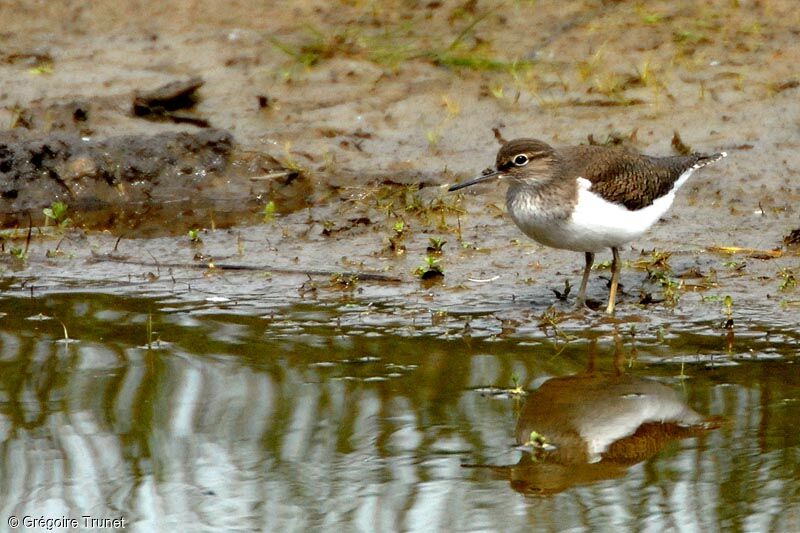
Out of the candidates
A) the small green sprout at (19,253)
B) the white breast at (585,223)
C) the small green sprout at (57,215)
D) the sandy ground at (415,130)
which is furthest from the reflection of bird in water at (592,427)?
the small green sprout at (57,215)

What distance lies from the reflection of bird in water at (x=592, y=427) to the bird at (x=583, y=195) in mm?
1083

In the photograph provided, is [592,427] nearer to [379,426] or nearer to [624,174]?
[379,426]

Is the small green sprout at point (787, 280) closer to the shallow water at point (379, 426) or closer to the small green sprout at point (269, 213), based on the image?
the shallow water at point (379, 426)

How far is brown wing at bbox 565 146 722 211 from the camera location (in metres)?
7.72

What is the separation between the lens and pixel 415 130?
10.8 metres

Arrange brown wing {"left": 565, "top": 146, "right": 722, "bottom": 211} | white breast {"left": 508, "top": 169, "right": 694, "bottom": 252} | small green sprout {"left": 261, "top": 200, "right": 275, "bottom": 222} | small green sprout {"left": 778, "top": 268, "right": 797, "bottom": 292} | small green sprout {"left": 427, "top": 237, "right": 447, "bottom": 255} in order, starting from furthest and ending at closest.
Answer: small green sprout {"left": 261, "top": 200, "right": 275, "bottom": 222}
small green sprout {"left": 427, "top": 237, "right": 447, "bottom": 255}
small green sprout {"left": 778, "top": 268, "right": 797, "bottom": 292}
brown wing {"left": 565, "top": 146, "right": 722, "bottom": 211}
white breast {"left": 508, "top": 169, "right": 694, "bottom": 252}

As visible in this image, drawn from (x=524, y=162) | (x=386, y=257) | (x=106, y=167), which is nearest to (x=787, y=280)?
(x=524, y=162)

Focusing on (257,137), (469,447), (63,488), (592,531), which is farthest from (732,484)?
(257,137)

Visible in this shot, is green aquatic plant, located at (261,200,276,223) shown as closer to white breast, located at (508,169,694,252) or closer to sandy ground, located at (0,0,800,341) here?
sandy ground, located at (0,0,800,341)

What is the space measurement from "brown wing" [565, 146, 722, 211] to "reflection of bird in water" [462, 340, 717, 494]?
1.37 m

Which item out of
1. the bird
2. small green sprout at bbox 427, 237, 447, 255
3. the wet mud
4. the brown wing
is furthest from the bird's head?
small green sprout at bbox 427, 237, 447, 255

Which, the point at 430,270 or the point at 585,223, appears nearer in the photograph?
the point at 585,223

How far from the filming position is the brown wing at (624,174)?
7719 millimetres

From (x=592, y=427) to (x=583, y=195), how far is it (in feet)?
6.33
